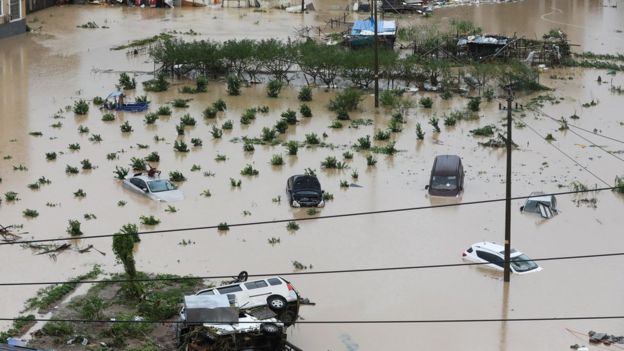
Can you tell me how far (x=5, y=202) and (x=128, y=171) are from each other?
3742 mm

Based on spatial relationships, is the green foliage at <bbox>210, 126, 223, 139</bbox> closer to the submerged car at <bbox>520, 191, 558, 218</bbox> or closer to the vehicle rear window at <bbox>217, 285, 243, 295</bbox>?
the submerged car at <bbox>520, 191, 558, 218</bbox>

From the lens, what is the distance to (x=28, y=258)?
75.9 feet

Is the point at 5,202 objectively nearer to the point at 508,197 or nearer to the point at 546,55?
the point at 508,197

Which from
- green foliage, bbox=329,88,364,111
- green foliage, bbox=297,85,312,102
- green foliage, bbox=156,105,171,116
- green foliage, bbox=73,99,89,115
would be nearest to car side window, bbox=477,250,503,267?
green foliage, bbox=329,88,364,111

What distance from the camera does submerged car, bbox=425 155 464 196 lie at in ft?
91.6

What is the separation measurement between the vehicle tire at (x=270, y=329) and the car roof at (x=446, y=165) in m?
11.4

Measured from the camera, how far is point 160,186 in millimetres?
27766

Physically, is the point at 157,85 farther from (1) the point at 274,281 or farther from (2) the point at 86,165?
(1) the point at 274,281

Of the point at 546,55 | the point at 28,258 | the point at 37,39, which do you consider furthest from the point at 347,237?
the point at 37,39

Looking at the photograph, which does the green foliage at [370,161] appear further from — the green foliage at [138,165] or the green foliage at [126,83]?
the green foliage at [126,83]

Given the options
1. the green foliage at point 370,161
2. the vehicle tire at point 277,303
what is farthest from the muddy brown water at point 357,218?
the vehicle tire at point 277,303

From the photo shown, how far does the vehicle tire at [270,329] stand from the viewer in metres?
17.7

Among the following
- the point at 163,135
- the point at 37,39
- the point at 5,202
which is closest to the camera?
the point at 5,202

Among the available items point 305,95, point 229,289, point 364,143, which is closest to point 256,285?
point 229,289
